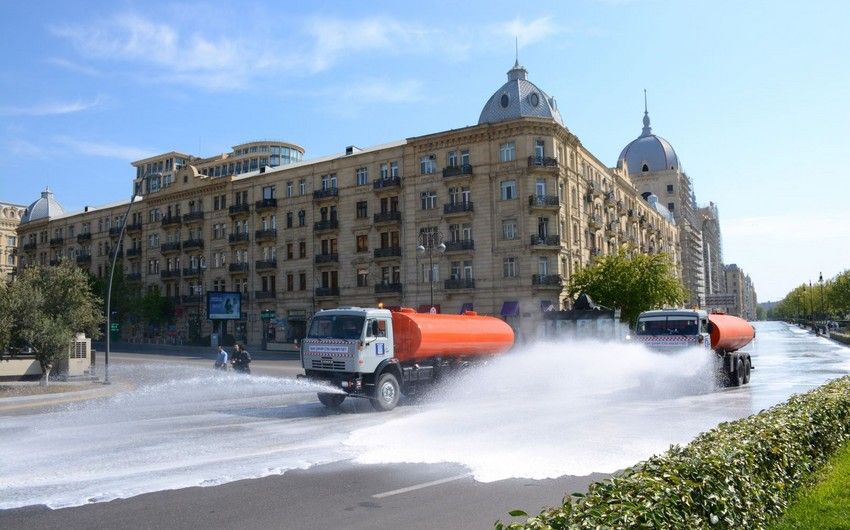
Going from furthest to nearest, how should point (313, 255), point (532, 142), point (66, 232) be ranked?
point (66, 232)
point (313, 255)
point (532, 142)

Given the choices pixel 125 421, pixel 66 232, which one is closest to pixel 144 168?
pixel 66 232

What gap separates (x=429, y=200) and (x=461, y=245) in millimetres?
5086

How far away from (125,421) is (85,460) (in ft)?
18.9

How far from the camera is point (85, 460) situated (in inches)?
460

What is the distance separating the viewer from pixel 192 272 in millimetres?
72875

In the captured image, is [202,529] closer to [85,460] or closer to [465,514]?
[465,514]

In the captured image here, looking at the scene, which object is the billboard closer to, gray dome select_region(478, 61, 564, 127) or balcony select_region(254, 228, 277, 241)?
balcony select_region(254, 228, 277, 241)

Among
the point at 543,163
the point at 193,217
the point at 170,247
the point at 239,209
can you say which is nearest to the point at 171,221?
the point at 170,247

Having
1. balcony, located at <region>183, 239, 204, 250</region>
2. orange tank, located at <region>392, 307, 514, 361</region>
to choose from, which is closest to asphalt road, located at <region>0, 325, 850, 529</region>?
orange tank, located at <region>392, 307, 514, 361</region>

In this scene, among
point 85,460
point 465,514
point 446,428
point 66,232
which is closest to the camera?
point 465,514

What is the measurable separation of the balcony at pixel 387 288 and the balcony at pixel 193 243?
24585 mm

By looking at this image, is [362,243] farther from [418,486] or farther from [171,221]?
[418,486]

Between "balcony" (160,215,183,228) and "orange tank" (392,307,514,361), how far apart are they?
2258 inches

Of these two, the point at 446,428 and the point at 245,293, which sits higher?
the point at 245,293
